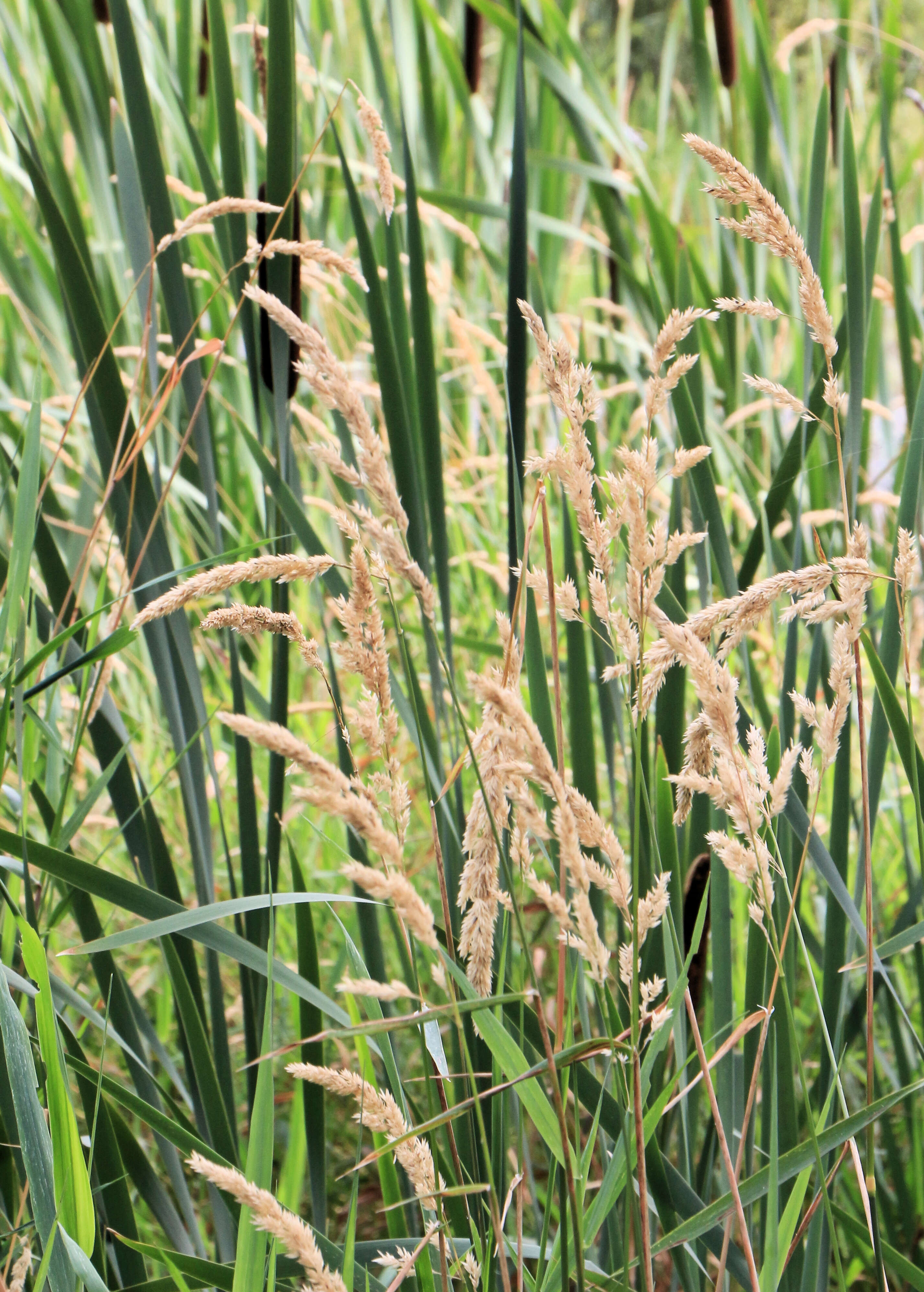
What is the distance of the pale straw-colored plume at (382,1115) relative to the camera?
1.05ft

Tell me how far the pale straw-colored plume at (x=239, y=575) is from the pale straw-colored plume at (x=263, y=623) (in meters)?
0.01

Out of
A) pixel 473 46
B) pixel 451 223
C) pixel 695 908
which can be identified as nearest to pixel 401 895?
pixel 695 908

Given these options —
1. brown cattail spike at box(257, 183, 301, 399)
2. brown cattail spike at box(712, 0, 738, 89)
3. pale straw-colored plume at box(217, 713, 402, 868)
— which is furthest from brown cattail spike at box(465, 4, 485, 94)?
pale straw-colored plume at box(217, 713, 402, 868)

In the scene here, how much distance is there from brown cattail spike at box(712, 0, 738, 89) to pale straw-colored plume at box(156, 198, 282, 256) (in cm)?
72

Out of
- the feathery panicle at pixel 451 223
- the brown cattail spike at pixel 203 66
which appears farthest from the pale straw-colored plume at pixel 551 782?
the brown cattail spike at pixel 203 66

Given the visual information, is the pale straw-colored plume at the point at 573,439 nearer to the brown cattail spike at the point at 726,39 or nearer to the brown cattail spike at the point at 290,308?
the brown cattail spike at the point at 290,308

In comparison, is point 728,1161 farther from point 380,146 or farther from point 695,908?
point 380,146

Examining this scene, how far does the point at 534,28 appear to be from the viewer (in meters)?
0.79

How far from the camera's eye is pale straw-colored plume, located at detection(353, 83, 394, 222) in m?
0.50

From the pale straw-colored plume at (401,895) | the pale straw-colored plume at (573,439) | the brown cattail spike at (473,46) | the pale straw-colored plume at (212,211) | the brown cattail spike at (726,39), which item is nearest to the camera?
the pale straw-colored plume at (401,895)

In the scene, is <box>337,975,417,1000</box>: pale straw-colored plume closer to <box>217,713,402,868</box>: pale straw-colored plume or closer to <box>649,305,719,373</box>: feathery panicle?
<box>217,713,402,868</box>: pale straw-colored plume

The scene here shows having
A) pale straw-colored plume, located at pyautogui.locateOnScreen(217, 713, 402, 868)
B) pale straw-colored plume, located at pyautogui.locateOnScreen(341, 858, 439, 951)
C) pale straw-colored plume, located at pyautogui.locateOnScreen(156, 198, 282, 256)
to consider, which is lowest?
pale straw-colored plume, located at pyautogui.locateOnScreen(341, 858, 439, 951)

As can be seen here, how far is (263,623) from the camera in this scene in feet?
1.34

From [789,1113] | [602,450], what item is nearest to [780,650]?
[789,1113]
